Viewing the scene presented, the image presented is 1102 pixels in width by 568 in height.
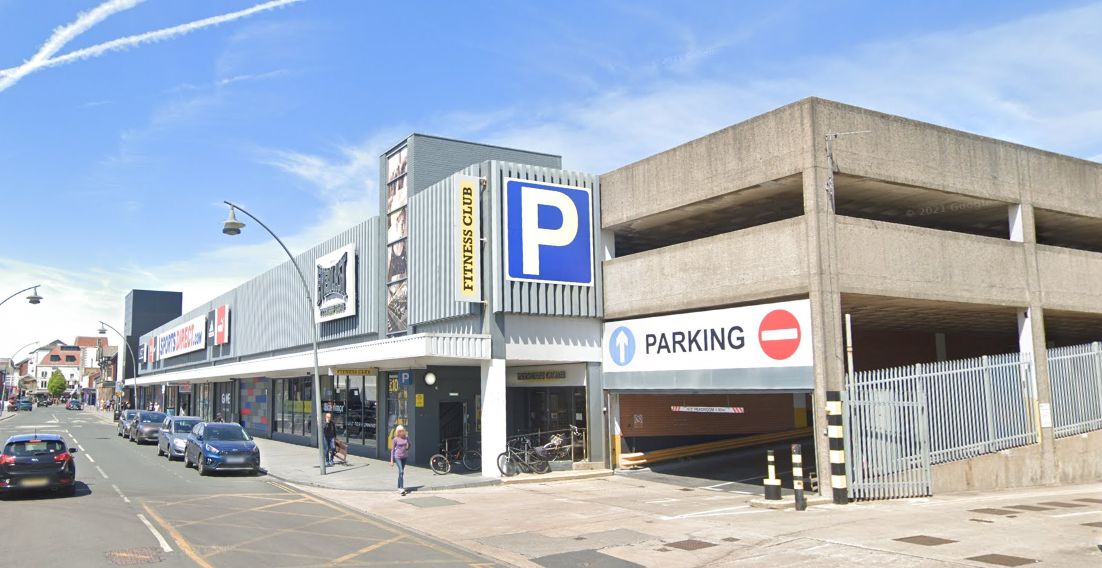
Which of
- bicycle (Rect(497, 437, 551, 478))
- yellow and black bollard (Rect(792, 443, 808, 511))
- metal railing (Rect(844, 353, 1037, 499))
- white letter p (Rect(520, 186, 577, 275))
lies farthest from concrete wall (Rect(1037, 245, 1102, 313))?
bicycle (Rect(497, 437, 551, 478))

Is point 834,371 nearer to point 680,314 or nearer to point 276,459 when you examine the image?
point 680,314

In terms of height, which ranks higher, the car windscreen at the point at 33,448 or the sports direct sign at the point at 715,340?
the sports direct sign at the point at 715,340

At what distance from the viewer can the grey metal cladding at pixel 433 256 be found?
77.0 ft

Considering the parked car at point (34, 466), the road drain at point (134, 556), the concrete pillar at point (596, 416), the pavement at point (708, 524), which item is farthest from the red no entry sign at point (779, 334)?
the parked car at point (34, 466)

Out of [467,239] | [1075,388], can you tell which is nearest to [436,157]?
[467,239]

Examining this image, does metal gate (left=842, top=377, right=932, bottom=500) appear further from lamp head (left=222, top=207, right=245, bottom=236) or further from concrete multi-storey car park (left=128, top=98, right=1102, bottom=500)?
lamp head (left=222, top=207, right=245, bottom=236)

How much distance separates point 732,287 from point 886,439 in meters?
4.83

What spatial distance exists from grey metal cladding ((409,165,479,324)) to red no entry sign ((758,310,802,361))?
8.17 metres

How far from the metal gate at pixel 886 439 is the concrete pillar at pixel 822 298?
47 centimetres

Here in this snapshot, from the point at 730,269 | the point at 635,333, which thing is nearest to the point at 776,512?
the point at 730,269

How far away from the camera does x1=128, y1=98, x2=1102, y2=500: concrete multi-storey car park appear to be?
60.0ft

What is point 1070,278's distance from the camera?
23.1 m

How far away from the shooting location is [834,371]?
17109 mm

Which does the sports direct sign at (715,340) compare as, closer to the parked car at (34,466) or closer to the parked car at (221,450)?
the parked car at (221,450)
